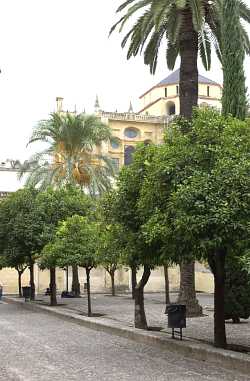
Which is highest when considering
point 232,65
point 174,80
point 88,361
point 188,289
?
point 174,80

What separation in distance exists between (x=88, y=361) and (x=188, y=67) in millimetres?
12679

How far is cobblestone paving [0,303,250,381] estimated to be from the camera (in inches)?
413

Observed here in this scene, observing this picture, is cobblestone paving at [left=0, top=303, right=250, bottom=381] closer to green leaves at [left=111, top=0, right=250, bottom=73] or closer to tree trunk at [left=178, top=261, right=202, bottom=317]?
tree trunk at [left=178, top=261, right=202, bottom=317]

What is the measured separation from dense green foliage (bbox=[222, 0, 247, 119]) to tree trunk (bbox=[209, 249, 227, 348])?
4587 mm

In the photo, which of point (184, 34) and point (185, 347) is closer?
point (185, 347)

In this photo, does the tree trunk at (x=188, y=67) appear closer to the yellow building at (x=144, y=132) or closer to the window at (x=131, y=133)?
the yellow building at (x=144, y=132)

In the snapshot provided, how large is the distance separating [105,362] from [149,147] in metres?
5.16

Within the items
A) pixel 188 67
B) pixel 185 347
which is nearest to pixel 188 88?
pixel 188 67

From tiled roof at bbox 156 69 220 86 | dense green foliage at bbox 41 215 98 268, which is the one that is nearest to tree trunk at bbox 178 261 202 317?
dense green foliage at bbox 41 215 98 268

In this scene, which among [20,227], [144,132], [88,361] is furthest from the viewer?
[144,132]

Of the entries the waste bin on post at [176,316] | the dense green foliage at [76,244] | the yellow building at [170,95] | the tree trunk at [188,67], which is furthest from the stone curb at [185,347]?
the yellow building at [170,95]

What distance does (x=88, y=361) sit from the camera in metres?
12.2

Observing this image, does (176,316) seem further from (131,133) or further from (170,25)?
(131,133)

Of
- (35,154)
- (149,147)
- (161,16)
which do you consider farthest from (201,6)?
(35,154)
